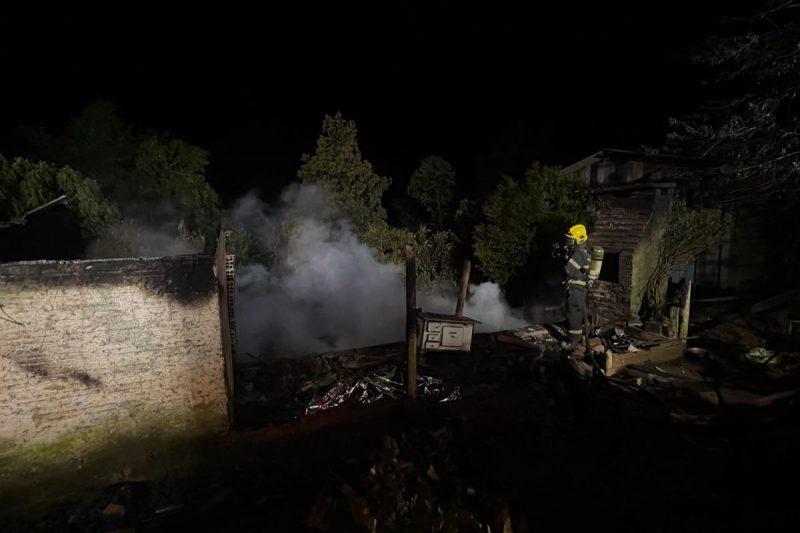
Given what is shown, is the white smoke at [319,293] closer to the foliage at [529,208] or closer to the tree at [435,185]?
the foliage at [529,208]

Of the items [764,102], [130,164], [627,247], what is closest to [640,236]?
[627,247]

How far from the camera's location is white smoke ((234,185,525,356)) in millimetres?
12164

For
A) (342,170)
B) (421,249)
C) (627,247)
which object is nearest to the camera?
(627,247)

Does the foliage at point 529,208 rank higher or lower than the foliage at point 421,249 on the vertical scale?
higher

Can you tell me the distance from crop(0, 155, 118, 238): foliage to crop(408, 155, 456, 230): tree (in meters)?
13.4

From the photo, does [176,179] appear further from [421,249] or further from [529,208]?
[529,208]

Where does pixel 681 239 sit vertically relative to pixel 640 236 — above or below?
below

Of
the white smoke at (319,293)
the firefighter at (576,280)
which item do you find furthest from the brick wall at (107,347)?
the firefighter at (576,280)

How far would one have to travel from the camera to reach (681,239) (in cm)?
1246

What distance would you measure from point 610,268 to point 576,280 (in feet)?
11.6

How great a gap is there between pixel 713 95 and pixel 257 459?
19.3 meters

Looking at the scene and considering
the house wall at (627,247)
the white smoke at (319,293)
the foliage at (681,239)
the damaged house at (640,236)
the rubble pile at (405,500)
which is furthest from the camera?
the white smoke at (319,293)

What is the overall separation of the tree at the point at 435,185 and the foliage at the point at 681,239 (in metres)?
10.5

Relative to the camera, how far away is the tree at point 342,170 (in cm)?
1786
